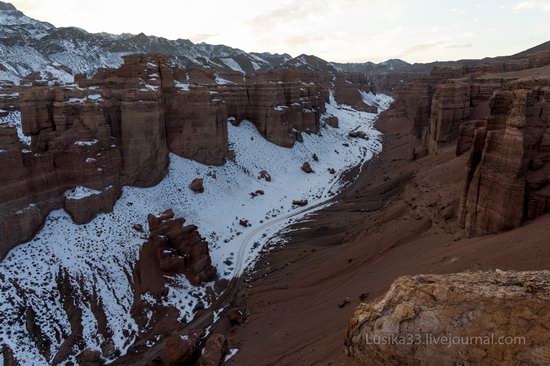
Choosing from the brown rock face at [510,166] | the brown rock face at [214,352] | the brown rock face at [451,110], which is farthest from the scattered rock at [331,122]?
the brown rock face at [214,352]

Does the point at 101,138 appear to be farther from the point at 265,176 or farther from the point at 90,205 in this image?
the point at 265,176

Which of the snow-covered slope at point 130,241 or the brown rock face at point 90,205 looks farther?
the brown rock face at point 90,205

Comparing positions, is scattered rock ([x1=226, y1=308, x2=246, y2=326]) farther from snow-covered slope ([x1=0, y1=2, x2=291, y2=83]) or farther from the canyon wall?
snow-covered slope ([x1=0, y1=2, x2=291, y2=83])

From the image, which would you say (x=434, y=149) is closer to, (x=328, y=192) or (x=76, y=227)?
(x=328, y=192)

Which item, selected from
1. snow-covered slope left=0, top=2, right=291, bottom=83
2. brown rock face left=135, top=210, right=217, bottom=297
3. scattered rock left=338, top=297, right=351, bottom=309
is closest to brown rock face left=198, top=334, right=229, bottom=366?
scattered rock left=338, top=297, right=351, bottom=309

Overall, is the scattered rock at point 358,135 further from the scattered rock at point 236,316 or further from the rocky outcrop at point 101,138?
the scattered rock at point 236,316
